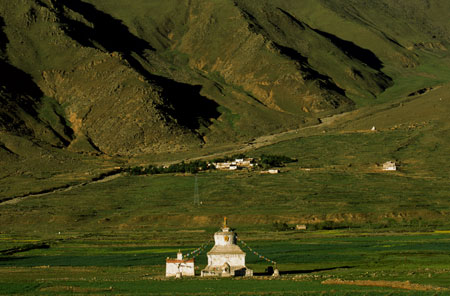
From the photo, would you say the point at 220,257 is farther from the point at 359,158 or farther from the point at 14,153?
the point at 14,153

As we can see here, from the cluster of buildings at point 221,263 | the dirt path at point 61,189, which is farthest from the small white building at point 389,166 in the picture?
the cluster of buildings at point 221,263

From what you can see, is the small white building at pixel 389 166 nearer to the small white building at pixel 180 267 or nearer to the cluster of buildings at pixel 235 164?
the cluster of buildings at pixel 235 164

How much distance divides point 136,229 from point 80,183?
48.6 metres

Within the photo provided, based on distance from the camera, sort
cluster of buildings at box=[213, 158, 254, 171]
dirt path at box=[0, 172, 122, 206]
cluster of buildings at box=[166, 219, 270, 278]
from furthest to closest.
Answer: cluster of buildings at box=[213, 158, 254, 171] < dirt path at box=[0, 172, 122, 206] < cluster of buildings at box=[166, 219, 270, 278]

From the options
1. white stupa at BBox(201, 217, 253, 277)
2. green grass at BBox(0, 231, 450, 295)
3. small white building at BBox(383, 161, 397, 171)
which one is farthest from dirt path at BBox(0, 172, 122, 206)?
white stupa at BBox(201, 217, 253, 277)

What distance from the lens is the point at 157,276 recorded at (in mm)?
63438

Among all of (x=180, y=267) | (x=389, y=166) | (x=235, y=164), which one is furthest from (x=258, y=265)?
(x=235, y=164)

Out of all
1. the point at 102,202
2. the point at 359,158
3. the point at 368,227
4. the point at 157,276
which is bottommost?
the point at 157,276

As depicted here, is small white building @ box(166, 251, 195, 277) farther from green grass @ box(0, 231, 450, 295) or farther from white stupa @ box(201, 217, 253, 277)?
green grass @ box(0, 231, 450, 295)

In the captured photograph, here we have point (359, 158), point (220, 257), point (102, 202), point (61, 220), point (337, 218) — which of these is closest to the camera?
point (220, 257)

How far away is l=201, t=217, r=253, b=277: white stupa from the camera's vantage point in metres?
61.2

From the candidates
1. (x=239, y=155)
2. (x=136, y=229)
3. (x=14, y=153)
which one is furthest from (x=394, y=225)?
(x=14, y=153)

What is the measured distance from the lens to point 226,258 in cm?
6159

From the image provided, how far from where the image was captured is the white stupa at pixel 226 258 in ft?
201
